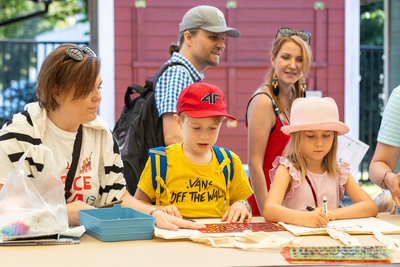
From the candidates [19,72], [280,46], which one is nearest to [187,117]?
[280,46]

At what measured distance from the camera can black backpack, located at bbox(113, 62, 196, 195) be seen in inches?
98.1

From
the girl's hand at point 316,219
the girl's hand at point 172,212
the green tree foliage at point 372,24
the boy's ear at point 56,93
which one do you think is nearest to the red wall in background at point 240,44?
the boy's ear at point 56,93

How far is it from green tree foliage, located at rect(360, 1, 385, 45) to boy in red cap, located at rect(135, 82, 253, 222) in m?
15.0

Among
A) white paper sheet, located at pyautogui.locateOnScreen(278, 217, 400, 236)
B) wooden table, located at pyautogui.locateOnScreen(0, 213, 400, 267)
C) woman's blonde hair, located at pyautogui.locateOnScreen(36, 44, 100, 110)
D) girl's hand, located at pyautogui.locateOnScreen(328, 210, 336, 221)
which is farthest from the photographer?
girl's hand, located at pyautogui.locateOnScreen(328, 210, 336, 221)

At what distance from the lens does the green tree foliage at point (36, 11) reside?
1446 cm

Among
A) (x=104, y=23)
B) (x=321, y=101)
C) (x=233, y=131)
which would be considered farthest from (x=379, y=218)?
(x=104, y=23)

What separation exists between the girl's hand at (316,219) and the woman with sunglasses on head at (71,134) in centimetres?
45

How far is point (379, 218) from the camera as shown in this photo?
2.02m

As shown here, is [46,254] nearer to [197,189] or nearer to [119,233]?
[119,233]

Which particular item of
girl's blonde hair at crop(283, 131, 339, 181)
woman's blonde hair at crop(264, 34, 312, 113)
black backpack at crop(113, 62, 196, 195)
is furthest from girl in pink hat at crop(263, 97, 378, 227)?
black backpack at crop(113, 62, 196, 195)

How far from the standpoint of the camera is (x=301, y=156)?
2125 millimetres

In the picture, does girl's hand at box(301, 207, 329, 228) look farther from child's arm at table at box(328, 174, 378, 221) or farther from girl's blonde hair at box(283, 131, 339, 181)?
girl's blonde hair at box(283, 131, 339, 181)

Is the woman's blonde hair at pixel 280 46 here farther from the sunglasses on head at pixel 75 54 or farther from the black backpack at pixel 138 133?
the sunglasses on head at pixel 75 54

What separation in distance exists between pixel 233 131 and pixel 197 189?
144 inches
